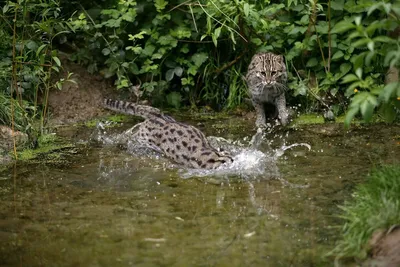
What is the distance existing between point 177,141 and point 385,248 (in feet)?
13.0

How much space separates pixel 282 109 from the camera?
10.8m

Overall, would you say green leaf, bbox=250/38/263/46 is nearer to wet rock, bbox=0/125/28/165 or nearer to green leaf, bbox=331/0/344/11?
green leaf, bbox=331/0/344/11

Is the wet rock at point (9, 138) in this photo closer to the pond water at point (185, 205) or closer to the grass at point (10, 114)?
the grass at point (10, 114)

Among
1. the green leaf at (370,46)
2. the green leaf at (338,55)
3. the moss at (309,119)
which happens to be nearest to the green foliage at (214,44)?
the green leaf at (338,55)

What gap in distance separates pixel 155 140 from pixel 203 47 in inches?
92.5

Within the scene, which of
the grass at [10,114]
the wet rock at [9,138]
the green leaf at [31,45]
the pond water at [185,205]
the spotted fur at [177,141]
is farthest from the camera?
the green leaf at [31,45]

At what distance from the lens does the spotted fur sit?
29.0 ft

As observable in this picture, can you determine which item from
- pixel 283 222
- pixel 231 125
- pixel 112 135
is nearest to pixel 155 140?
pixel 112 135

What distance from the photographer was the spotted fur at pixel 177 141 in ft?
29.0

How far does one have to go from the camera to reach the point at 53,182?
8.38m

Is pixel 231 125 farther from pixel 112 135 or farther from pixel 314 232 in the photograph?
pixel 314 232

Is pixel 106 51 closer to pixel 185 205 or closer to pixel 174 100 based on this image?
pixel 174 100

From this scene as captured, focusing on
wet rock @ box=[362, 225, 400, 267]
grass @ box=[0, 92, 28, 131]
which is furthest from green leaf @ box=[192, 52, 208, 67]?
wet rock @ box=[362, 225, 400, 267]

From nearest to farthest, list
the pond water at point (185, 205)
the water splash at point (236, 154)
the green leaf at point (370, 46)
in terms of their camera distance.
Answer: the green leaf at point (370, 46)
the pond water at point (185, 205)
the water splash at point (236, 154)
